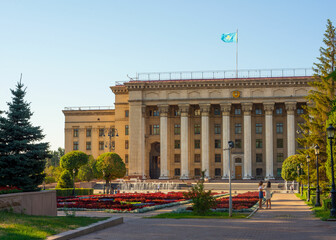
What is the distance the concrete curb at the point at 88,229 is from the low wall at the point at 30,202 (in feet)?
10.2

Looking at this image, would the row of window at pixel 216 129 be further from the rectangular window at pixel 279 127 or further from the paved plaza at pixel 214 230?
the paved plaza at pixel 214 230

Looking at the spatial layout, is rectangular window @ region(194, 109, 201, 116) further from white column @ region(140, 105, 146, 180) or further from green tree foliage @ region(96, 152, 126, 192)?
green tree foliage @ region(96, 152, 126, 192)

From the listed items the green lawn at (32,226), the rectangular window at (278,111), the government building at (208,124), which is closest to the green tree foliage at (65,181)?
the government building at (208,124)

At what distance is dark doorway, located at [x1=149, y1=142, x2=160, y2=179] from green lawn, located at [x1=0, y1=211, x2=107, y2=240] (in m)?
64.8

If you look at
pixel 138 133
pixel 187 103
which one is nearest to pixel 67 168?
pixel 138 133

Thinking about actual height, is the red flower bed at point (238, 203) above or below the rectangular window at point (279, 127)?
below

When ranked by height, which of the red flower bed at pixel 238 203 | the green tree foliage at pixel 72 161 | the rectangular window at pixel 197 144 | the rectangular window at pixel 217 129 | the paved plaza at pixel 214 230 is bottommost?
the red flower bed at pixel 238 203

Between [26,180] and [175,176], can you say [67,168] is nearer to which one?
[175,176]

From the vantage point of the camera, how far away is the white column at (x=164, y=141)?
251ft

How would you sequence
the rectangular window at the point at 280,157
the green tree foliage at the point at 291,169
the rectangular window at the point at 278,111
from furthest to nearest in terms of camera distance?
the rectangular window at the point at 278,111, the rectangular window at the point at 280,157, the green tree foliage at the point at 291,169

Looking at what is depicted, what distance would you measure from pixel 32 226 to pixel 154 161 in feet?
225

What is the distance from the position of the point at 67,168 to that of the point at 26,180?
34772mm

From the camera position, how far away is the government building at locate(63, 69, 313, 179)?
74875 millimetres

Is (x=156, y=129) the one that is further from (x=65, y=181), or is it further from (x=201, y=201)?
(x=201, y=201)
